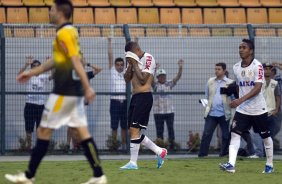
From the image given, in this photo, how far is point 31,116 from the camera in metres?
19.7

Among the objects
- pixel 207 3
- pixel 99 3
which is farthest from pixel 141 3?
pixel 207 3

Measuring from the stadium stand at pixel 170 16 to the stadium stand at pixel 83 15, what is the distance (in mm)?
2029

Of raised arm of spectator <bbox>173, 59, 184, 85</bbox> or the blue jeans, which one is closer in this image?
the blue jeans

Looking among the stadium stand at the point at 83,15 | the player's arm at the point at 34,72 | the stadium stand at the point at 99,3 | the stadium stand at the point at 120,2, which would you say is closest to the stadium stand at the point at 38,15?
the stadium stand at the point at 83,15

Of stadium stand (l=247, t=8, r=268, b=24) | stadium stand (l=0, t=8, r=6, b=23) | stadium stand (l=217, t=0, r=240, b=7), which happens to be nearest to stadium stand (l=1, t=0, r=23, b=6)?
stadium stand (l=0, t=8, r=6, b=23)

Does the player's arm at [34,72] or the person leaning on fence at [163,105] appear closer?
the player's arm at [34,72]

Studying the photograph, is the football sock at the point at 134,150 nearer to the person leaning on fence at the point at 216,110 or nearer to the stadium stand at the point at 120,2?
the person leaning on fence at the point at 216,110

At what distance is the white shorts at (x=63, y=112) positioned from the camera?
10.2m

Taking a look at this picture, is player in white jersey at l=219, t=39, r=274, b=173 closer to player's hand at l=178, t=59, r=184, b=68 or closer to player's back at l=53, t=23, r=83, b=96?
player's back at l=53, t=23, r=83, b=96

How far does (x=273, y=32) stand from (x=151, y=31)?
291 centimetres

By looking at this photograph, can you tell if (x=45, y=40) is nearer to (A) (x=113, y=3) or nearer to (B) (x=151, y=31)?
(B) (x=151, y=31)

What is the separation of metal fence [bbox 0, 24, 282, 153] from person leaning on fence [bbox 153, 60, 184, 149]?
13 cm

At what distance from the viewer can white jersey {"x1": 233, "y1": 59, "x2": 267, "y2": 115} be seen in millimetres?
13539

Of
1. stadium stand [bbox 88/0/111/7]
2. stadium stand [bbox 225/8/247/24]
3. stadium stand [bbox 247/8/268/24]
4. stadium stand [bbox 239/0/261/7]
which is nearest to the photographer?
stadium stand [bbox 88/0/111/7]
